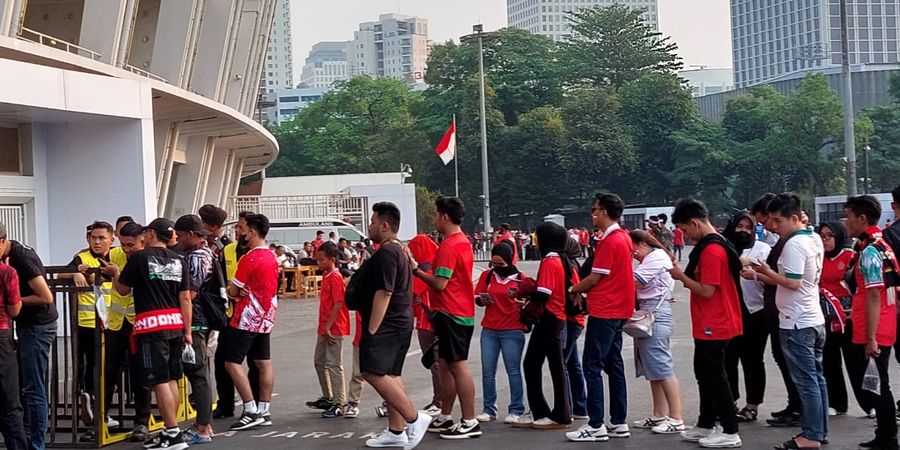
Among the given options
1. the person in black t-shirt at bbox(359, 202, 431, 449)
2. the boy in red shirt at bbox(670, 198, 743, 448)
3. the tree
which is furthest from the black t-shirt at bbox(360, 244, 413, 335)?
the tree

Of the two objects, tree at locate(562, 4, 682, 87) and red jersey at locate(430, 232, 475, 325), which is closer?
red jersey at locate(430, 232, 475, 325)

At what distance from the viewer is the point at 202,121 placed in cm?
3133

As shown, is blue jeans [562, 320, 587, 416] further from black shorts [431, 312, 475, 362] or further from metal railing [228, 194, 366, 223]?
metal railing [228, 194, 366, 223]

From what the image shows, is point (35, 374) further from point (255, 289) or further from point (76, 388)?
point (255, 289)

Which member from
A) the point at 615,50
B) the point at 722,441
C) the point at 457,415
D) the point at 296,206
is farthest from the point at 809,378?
the point at 615,50

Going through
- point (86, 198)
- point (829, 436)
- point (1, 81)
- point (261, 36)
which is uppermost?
point (261, 36)

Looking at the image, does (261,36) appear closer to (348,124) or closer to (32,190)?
(32,190)

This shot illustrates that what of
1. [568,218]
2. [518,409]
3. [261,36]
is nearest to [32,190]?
[518,409]

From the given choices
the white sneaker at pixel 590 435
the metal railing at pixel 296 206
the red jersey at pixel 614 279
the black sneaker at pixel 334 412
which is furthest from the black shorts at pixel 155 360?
the metal railing at pixel 296 206

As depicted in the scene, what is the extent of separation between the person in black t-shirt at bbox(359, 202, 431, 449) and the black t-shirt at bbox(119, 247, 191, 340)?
4.84 feet

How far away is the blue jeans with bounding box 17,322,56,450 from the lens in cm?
832

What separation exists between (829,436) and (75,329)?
6.10 metres

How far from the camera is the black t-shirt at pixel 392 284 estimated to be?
843 cm

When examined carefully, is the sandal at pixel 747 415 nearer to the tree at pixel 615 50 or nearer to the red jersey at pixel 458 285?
the red jersey at pixel 458 285
